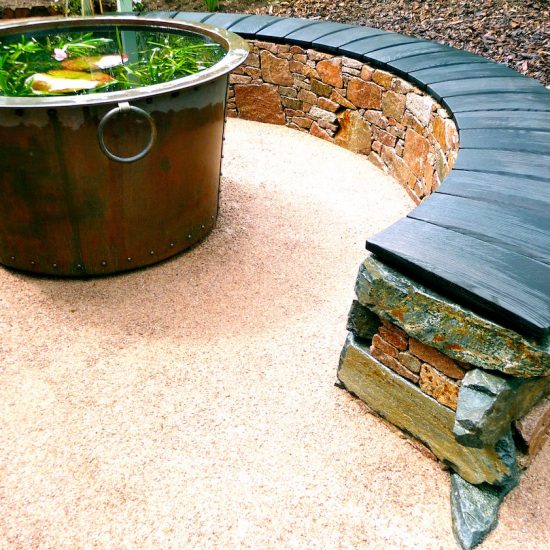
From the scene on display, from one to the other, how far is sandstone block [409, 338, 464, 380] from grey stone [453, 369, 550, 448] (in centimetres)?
5

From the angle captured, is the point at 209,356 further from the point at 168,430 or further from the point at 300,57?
the point at 300,57

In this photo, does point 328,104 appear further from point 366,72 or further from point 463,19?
point 463,19

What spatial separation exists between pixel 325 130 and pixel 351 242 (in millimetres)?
1665

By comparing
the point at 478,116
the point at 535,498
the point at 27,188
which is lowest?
the point at 535,498

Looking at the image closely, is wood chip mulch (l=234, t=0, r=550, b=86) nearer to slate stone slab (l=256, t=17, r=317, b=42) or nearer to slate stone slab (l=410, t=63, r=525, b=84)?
slate stone slab (l=410, t=63, r=525, b=84)

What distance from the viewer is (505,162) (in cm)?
237

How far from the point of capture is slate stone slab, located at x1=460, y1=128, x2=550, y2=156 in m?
2.50

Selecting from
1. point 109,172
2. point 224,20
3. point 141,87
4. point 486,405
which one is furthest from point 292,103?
point 486,405

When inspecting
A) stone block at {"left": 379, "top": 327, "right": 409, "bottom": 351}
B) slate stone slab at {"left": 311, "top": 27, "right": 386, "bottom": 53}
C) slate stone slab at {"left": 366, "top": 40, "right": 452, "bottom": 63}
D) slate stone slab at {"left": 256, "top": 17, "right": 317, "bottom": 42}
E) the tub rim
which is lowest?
stone block at {"left": 379, "top": 327, "right": 409, "bottom": 351}

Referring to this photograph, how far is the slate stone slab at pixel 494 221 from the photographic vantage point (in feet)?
5.85

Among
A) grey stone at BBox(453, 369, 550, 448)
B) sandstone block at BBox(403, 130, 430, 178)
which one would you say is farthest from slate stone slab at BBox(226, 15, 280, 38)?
grey stone at BBox(453, 369, 550, 448)

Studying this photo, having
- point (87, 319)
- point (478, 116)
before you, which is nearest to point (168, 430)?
point (87, 319)

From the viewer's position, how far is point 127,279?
276 centimetres

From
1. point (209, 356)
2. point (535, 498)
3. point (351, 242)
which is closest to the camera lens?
point (535, 498)
